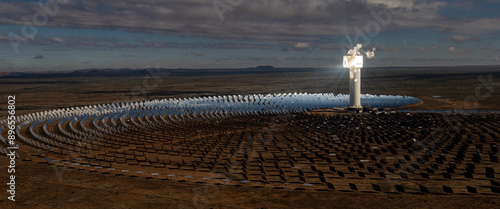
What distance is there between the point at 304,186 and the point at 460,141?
25.4m

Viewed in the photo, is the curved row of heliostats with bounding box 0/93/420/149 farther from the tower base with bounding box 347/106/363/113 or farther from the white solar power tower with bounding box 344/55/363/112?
the white solar power tower with bounding box 344/55/363/112

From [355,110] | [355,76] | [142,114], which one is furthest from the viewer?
[142,114]

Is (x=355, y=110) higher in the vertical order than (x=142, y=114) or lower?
higher

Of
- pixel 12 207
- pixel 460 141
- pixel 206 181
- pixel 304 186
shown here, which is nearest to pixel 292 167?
pixel 304 186

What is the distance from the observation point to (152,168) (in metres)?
33.9

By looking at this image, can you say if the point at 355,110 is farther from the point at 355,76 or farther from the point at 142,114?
the point at 142,114

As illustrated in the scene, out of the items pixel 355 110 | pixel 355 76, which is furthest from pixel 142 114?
pixel 355 76

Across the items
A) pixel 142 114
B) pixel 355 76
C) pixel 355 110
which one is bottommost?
pixel 142 114

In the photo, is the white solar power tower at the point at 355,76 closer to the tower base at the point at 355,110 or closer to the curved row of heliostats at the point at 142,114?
the tower base at the point at 355,110

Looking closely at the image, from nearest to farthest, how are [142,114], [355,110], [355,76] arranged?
1. [355,110]
2. [355,76]
3. [142,114]

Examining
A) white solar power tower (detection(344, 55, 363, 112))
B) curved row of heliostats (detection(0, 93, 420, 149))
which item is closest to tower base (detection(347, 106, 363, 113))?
white solar power tower (detection(344, 55, 363, 112))

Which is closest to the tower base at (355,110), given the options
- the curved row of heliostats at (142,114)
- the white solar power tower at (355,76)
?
the white solar power tower at (355,76)

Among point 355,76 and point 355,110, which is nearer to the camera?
point 355,110

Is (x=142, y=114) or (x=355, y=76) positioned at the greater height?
(x=355, y=76)
